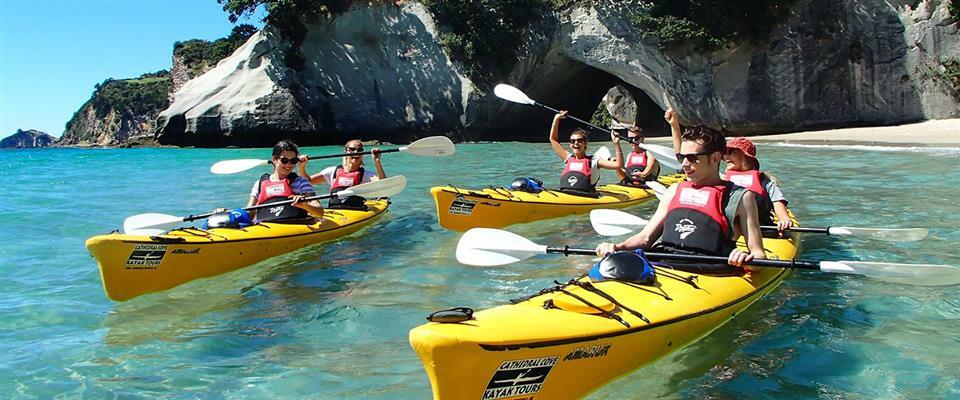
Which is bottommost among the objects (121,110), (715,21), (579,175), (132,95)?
(579,175)

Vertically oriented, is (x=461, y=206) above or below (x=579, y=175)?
below

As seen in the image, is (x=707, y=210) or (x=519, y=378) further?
(x=707, y=210)

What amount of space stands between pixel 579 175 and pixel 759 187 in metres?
3.45

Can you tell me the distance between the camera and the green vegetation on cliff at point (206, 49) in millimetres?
42906

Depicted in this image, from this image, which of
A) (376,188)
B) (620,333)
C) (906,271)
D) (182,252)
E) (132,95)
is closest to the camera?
(620,333)

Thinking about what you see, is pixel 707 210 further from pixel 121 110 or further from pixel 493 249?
pixel 121 110

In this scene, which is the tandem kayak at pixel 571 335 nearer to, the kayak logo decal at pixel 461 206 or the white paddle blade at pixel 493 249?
the white paddle blade at pixel 493 249

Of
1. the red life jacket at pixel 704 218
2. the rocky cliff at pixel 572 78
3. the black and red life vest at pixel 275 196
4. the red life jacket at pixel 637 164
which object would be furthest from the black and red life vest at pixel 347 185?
the rocky cliff at pixel 572 78

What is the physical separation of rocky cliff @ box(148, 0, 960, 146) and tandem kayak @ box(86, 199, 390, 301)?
21.2 meters

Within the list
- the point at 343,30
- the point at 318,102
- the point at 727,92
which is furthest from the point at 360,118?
the point at 727,92

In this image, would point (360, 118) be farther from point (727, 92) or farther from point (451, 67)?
point (727, 92)

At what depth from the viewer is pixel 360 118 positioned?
107ft

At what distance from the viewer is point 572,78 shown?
3228 cm

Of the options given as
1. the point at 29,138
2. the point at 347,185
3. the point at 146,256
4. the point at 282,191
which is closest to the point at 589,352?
the point at 146,256
